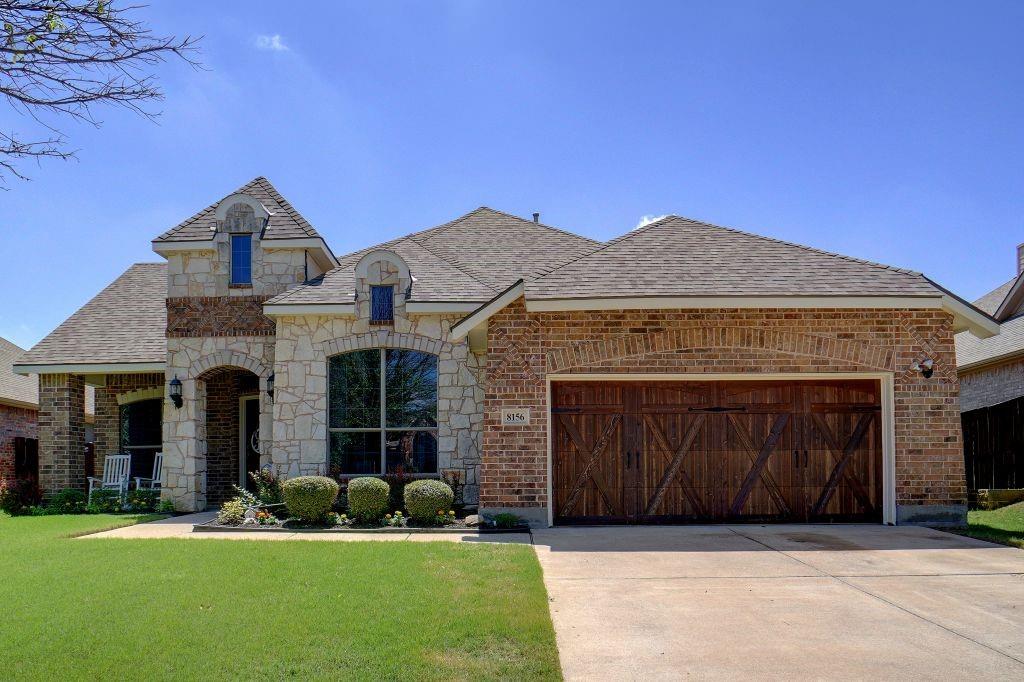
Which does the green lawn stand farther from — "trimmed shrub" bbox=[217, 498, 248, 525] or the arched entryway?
the arched entryway

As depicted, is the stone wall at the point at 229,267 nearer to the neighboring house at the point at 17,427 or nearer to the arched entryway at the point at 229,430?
the arched entryway at the point at 229,430

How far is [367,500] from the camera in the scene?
39.8ft

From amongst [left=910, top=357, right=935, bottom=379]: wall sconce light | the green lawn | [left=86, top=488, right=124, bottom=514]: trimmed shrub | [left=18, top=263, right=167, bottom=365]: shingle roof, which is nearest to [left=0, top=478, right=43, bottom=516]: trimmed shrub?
[left=86, top=488, right=124, bottom=514]: trimmed shrub

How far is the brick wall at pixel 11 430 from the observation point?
19.7m

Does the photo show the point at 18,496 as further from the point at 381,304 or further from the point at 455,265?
the point at 455,265

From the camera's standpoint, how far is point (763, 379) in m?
12.1

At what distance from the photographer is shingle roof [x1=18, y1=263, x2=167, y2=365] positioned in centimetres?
1652

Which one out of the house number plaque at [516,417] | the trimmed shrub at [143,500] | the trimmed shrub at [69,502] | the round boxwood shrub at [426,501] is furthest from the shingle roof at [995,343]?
the trimmed shrub at [69,502]

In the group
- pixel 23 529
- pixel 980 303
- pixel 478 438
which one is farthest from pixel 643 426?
pixel 980 303

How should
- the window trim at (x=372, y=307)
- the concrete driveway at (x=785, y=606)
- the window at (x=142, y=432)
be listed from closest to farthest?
the concrete driveway at (x=785, y=606) < the window trim at (x=372, y=307) < the window at (x=142, y=432)

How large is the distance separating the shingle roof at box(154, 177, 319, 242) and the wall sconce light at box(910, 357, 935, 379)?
33.7 feet

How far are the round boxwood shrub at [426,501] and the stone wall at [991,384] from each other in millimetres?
12705

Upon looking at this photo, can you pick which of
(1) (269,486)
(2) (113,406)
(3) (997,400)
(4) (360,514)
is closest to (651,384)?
(4) (360,514)

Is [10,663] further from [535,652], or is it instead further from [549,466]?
[549,466]
